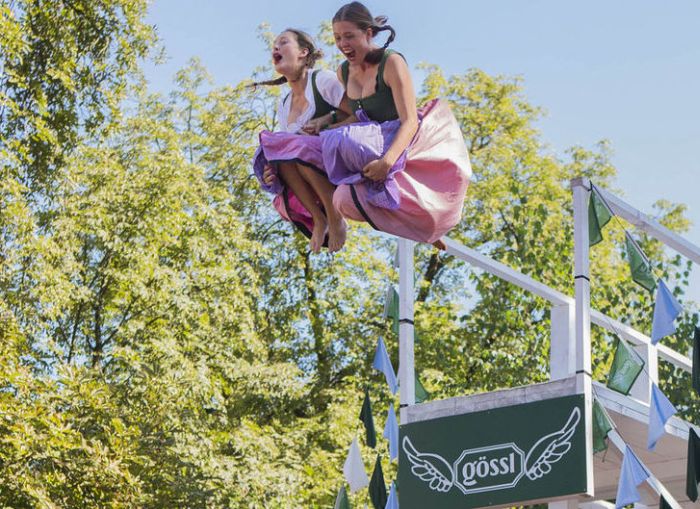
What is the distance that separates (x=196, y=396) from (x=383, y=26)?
41.2 feet

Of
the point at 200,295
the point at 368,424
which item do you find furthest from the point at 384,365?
the point at 200,295

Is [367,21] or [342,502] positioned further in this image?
[342,502]

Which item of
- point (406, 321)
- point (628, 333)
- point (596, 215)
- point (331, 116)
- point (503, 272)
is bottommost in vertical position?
point (331, 116)

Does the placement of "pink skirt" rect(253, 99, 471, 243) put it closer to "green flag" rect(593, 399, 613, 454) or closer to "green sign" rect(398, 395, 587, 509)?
"green sign" rect(398, 395, 587, 509)

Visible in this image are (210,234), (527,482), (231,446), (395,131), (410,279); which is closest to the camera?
(395,131)

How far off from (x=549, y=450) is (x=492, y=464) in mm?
495

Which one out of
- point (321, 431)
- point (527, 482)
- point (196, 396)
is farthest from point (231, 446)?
point (527, 482)

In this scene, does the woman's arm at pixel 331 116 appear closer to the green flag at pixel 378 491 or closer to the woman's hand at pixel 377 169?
the woman's hand at pixel 377 169

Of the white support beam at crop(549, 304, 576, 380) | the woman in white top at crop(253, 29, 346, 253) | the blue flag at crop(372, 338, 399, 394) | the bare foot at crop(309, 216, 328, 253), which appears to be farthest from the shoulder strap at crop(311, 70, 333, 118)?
the blue flag at crop(372, 338, 399, 394)

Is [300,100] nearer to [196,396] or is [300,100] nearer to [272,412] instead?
[196,396]

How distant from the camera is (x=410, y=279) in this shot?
10.5m

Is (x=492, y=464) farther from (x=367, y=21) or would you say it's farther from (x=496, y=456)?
(x=367, y=21)

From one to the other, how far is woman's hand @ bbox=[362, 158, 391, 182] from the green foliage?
10.2 meters

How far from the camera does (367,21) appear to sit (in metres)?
3.33
